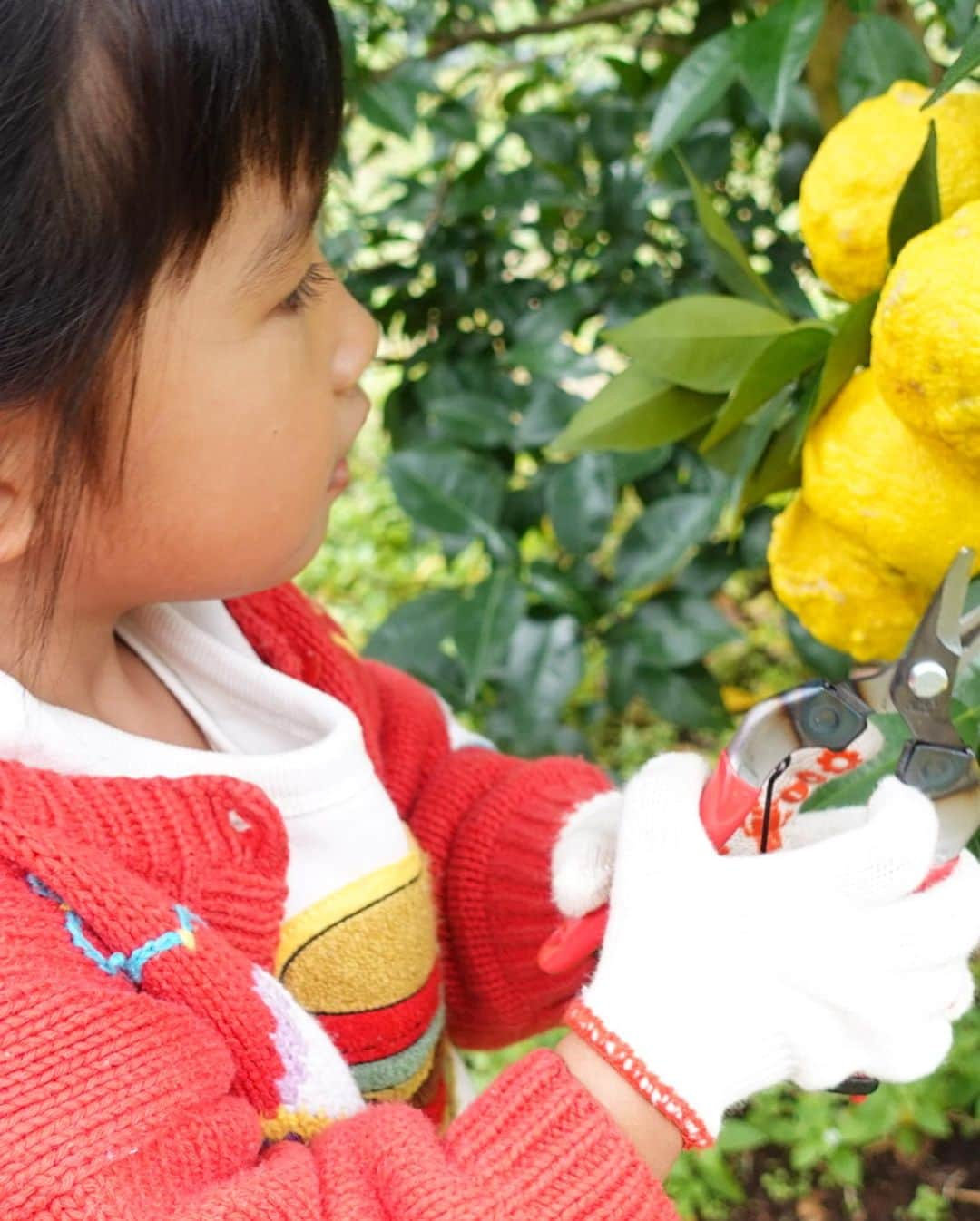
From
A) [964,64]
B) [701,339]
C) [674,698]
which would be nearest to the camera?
[964,64]

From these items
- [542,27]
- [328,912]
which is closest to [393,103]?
[542,27]

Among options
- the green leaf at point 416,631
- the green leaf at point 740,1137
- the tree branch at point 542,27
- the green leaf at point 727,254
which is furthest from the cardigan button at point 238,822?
the green leaf at point 740,1137

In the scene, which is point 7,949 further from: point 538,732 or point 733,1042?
point 538,732

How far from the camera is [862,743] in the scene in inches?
27.8

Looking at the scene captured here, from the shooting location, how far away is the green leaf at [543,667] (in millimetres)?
1365

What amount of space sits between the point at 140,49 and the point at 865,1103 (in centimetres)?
134

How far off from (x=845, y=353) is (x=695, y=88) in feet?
0.93

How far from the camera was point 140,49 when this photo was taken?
0.64 metres

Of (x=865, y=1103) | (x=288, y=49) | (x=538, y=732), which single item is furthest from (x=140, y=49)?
(x=865, y=1103)

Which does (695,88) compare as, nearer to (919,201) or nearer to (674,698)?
(919,201)

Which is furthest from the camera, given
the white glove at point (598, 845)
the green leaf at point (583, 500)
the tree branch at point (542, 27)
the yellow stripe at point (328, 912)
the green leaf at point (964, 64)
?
the green leaf at point (583, 500)

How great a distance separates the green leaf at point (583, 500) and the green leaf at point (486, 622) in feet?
0.26

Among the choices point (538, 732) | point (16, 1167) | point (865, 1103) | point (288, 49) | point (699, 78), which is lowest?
point (865, 1103)

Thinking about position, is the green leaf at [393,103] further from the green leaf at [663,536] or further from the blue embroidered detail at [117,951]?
the blue embroidered detail at [117,951]
